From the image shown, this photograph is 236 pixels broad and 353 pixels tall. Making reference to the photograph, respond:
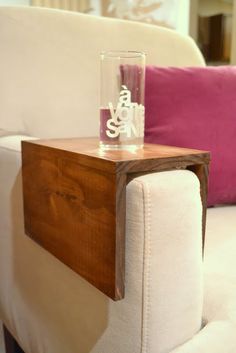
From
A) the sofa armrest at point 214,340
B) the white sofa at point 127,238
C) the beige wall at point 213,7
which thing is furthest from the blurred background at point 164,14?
the sofa armrest at point 214,340

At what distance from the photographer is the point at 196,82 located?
970 mm

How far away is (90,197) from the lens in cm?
52

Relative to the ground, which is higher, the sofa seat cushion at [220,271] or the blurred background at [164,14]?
the blurred background at [164,14]

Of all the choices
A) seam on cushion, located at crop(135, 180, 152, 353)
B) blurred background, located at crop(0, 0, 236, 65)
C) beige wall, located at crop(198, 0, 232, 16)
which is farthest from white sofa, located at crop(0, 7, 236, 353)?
beige wall, located at crop(198, 0, 232, 16)

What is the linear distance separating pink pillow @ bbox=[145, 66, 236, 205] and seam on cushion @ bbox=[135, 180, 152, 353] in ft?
1.61

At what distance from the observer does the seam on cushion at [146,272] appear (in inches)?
18.6

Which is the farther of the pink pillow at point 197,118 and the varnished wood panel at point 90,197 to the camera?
the pink pillow at point 197,118

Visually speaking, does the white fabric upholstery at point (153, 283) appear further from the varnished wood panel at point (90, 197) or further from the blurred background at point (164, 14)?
the blurred background at point (164, 14)

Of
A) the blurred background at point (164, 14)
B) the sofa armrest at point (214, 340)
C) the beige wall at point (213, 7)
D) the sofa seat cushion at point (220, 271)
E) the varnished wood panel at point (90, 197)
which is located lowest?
the sofa armrest at point (214, 340)

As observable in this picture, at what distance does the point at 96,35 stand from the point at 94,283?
808 millimetres

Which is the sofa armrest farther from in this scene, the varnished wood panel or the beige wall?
the beige wall

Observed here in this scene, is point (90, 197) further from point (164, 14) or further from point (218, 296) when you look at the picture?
point (164, 14)

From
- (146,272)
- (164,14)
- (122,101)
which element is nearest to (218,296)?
(146,272)

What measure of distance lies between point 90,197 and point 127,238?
0.26ft
